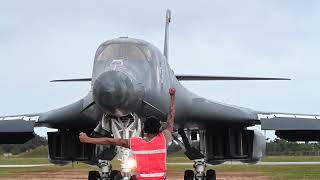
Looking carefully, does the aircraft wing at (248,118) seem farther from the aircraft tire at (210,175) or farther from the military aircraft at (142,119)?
the aircraft tire at (210,175)

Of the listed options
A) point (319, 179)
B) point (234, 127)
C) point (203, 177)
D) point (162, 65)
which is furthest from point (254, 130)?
point (319, 179)

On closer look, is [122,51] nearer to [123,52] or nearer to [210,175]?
[123,52]

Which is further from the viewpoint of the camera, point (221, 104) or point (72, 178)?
point (72, 178)

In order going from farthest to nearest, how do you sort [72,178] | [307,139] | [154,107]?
[72,178] < [307,139] < [154,107]

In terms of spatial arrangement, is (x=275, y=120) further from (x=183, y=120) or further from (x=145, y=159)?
(x=145, y=159)

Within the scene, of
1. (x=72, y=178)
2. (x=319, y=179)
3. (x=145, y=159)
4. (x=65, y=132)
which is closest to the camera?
(x=145, y=159)


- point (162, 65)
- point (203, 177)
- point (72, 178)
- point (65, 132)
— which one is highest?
point (162, 65)

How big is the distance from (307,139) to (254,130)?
92.6 inches

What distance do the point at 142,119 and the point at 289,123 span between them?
572 centimetres

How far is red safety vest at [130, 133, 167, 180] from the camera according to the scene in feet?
26.2

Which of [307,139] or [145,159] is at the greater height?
[145,159]

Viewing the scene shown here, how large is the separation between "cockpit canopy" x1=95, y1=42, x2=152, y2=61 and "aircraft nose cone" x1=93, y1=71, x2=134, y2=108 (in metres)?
1.50

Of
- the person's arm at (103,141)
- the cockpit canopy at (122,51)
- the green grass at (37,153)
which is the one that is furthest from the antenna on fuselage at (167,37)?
the green grass at (37,153)

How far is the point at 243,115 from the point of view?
17438mm
